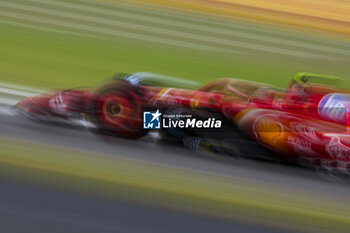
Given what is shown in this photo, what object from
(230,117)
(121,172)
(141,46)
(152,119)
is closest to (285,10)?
(141,46)

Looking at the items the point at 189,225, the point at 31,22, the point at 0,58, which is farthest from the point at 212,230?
the point at 31,22

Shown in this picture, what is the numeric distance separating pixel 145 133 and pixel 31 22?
13.2 feet

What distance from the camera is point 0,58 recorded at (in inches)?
258

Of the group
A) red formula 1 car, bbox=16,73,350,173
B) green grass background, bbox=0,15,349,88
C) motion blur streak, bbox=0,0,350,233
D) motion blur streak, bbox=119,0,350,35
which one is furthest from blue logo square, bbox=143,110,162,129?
motion blur streak, bbox=119,0,350,35

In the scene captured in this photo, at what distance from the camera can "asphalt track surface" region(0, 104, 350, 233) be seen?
358 centimetres

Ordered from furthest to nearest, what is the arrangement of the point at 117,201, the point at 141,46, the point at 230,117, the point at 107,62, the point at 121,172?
1. the point at 141,46
2. the point at 107,62
3. the point at 230,117
4. the point at 121,172
5. the point at 117,201

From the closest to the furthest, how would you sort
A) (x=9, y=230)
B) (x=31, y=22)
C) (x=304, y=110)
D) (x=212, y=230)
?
(x=9, y=230), (x=212, y=230), (x=304, y=110), (x=31, y=22)

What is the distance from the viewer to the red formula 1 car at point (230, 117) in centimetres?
433

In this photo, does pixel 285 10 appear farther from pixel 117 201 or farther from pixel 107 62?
pixel 117 201

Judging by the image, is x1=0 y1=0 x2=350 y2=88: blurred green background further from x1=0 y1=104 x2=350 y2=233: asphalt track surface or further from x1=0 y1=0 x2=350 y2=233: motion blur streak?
x1=0 y1=104 x2=350 y2=233: asphalt track surface

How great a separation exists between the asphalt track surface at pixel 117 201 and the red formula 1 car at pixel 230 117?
5.3 inches

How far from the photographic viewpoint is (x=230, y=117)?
4.37m

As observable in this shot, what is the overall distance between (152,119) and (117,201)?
854mm

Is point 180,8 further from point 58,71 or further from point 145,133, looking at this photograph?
point 145,133
